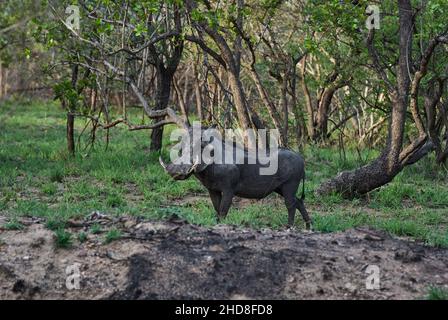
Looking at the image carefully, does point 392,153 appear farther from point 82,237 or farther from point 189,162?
point 82,237

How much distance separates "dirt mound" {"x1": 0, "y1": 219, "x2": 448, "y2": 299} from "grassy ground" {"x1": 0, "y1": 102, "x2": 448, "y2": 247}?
63 centimetres

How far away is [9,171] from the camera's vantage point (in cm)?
1197

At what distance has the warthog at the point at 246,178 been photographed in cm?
853

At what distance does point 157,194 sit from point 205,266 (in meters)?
5.01

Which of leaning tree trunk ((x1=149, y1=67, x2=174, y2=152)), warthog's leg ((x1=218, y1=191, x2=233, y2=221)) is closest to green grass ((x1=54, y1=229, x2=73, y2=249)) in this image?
warthog's leg ((x1=218, y1=191, x2=233, y2=221))

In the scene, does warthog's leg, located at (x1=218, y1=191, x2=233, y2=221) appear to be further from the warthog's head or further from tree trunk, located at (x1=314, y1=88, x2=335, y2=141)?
tree trunk, located at (x1=314, y1=88, x2=335, y2=141)

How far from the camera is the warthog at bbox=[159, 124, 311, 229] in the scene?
853cm

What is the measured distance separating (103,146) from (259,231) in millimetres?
8534

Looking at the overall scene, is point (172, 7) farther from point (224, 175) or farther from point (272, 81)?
point (272, 81)

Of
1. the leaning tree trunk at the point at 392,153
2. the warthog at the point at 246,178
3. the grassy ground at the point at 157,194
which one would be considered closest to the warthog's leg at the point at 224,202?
the warthog at the point at 246,178

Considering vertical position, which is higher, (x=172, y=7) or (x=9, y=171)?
(x=172, y=7)

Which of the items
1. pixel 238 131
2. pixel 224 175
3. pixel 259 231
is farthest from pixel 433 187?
pixel 259 231

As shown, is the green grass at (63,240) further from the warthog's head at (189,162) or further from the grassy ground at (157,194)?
the warthog's head at (189,162)

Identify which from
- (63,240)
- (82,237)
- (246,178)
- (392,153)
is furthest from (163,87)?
(63,240)
